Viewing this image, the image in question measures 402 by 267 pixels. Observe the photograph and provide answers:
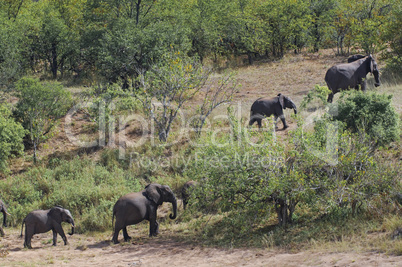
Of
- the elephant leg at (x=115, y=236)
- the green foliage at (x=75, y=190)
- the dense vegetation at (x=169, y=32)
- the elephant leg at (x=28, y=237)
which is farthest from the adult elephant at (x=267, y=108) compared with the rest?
the elephant leg at (x=28, y=237)

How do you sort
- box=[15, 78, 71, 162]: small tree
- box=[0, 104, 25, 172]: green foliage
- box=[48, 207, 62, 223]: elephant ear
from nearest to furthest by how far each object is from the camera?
box=[48, 207, 62, 223]: elephant ear < box=[0, 104, 25, 172]: green foliage < box=[15, 78, 71, 162]: small tree

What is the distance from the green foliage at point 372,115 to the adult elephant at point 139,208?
5608 millimetres

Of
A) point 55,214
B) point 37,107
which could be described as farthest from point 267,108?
point 37,107

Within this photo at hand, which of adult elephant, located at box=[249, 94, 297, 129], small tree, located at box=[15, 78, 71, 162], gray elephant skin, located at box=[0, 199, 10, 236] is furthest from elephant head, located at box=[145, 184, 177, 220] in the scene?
small tree, located at box=[15, 78, 71, 162]

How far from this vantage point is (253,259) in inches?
422

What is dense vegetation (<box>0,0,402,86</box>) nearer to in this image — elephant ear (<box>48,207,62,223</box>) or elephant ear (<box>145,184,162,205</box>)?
elephant ear (<box>145,184,162,205</box>)

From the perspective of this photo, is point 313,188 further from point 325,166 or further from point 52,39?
point 52,39

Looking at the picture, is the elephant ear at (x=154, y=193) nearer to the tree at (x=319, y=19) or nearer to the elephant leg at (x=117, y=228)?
the elephant leg at (x=117, y=228)

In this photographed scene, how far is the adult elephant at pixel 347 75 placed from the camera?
1961cm

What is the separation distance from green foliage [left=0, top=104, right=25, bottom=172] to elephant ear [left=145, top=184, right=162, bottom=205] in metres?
7.17

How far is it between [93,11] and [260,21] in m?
10.9

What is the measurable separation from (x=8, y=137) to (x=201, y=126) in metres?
6.76

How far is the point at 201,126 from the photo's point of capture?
1900cm

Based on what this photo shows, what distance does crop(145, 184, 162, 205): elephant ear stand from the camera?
13414 mm
